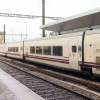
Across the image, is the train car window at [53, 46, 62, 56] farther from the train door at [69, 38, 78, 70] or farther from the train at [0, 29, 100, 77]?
the train door at [69, 38, 78, 70]

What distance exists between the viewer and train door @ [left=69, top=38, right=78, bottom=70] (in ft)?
31.2

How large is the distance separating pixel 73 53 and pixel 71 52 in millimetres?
206

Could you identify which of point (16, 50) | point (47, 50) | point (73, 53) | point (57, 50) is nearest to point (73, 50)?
point (73, 53)

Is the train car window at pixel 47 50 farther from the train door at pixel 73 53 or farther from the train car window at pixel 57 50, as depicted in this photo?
the train door at pixel 73 53

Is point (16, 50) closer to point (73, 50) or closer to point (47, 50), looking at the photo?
point (47, 50)

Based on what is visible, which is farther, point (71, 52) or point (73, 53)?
point (71, 52)

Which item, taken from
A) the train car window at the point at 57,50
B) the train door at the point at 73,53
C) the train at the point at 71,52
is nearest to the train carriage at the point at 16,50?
the train at the point at 71,52

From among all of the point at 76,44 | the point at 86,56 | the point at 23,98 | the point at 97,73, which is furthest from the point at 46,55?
the point at 23,98

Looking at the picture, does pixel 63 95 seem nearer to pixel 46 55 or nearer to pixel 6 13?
pixel 46 55

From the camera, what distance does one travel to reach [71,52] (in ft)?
32.6

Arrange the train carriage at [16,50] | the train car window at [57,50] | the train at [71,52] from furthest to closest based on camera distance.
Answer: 1. the train carriage at [16,50]
2. the train car window at [57,50]
3. the train at [71,52]

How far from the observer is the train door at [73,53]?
951 centimetres

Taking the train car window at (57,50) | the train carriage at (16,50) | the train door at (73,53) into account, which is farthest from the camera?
the train carriage at (16,50)

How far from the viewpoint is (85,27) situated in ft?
51.3
